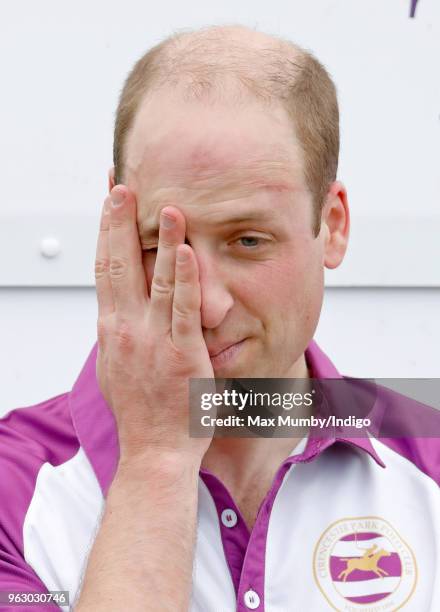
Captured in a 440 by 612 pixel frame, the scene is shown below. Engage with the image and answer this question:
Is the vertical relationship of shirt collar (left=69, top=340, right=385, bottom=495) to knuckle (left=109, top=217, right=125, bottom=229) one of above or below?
below

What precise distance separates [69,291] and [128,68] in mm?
476

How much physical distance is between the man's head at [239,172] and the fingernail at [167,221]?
0.13 ft

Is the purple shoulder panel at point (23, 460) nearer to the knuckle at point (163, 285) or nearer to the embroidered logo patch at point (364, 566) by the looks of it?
the knuckle at point (163, 285)

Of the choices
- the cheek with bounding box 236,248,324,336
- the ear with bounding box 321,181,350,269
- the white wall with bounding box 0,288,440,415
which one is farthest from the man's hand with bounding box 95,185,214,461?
the white wall with bounding box 0,288,440,415

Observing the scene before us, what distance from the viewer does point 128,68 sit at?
2156mm

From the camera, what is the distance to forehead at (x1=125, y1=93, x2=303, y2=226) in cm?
149

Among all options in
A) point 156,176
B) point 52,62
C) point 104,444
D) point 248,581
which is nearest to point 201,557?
point 248,581

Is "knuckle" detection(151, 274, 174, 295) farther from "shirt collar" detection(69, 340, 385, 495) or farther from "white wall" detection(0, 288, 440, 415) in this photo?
"white wall" detection(0, 288, 440, 415)

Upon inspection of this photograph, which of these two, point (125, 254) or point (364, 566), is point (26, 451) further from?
point (364, 566)

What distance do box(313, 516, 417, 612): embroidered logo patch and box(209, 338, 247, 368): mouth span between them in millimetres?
309

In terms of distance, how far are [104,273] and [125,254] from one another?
6cm

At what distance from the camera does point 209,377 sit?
151 cm

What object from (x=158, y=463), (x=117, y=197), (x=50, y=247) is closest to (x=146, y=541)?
Answer: (x=158, y=463)

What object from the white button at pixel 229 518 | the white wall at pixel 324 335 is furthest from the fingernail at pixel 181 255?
the white wall at pixel 324 335
